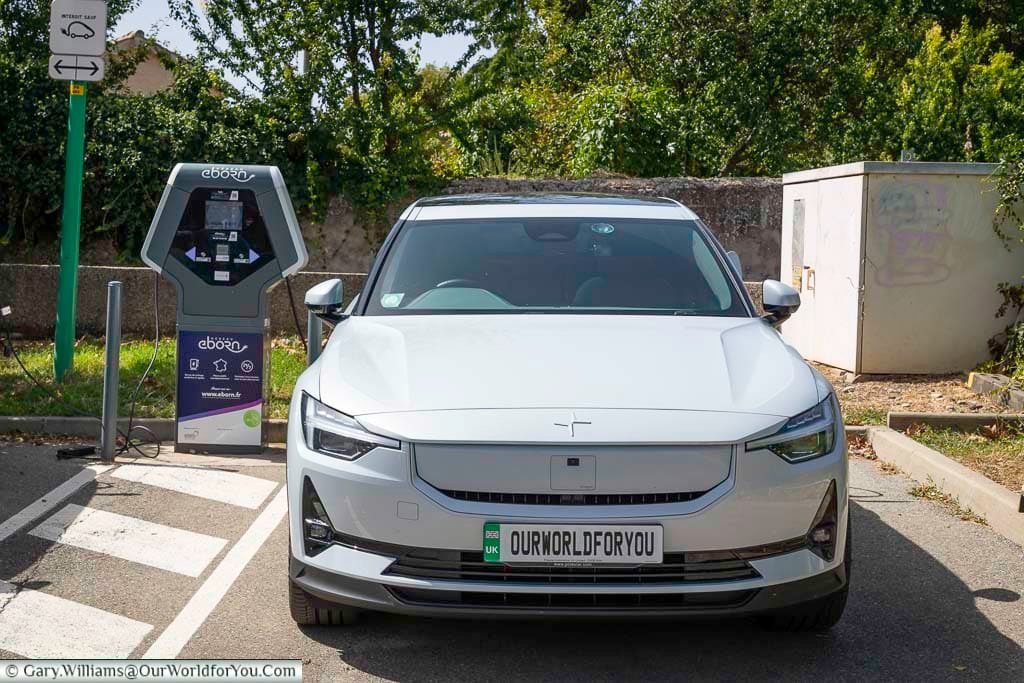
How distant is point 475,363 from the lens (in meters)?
4.25

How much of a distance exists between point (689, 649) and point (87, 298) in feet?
27.7

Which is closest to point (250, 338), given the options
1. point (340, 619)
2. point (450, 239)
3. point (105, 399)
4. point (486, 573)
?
point (105, 399)

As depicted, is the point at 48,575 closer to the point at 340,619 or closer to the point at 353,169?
the point at 340,619

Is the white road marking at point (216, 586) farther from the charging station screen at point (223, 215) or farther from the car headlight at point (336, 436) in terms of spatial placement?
the charging station screen at point (223, 215)

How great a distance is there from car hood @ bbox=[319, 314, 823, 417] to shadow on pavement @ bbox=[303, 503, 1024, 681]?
0.82 m

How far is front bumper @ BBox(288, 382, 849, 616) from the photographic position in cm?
372

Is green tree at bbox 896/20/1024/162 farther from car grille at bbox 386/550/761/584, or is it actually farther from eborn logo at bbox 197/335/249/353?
car grille at bbox 386/550/761/584

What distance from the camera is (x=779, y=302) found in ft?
17.2

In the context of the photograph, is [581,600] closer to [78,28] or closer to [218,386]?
[218,386]

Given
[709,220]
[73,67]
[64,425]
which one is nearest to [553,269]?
[64,425]

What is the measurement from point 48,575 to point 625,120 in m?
11.7

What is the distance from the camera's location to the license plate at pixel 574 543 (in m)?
3.70

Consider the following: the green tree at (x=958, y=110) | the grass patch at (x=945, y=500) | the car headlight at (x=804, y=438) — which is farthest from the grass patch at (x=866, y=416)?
the green tree at (x=958, y=110)

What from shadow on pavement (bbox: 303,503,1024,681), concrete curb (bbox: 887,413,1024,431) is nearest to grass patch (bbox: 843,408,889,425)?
concrete curb (bbox: 887,413,1024,431)
